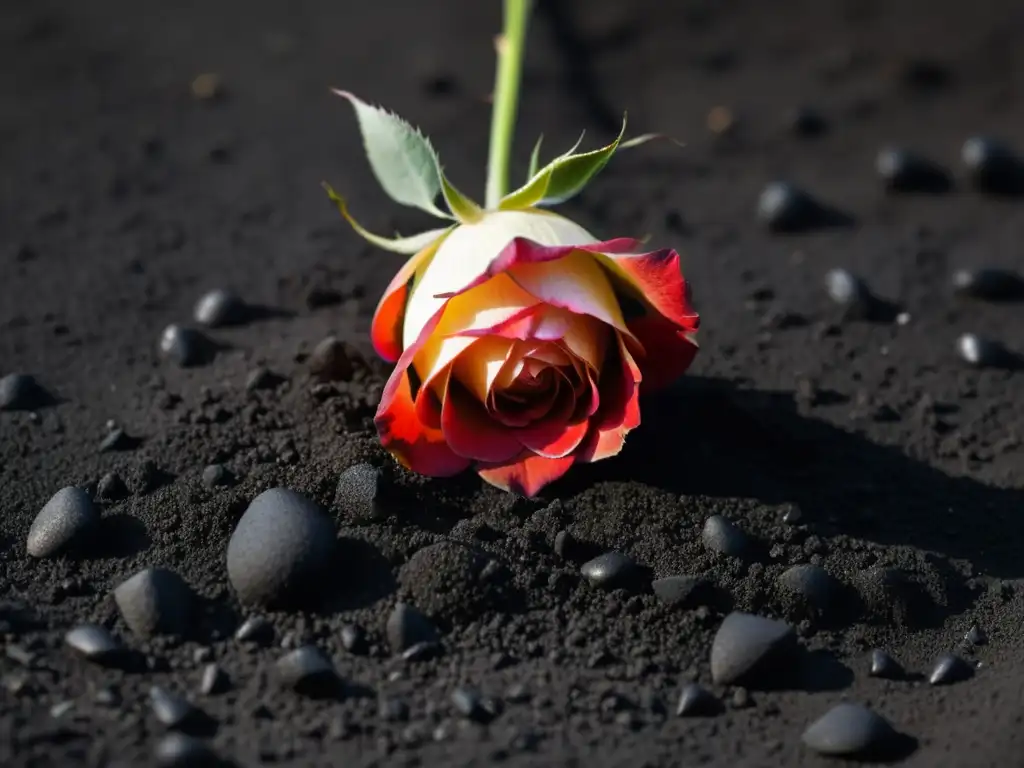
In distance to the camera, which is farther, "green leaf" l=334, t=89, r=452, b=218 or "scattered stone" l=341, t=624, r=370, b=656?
"green leaf" l=334, t=89, r=452, b=218

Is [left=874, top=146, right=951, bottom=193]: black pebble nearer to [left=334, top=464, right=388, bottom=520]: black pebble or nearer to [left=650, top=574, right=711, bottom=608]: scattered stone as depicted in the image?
[left=650, top=574, right=711, bottom=608]: scattered stone

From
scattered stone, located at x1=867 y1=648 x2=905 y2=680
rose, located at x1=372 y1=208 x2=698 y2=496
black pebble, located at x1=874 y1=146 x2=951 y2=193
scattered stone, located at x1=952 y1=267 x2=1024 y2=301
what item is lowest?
scattered stone, located at x1=867 y1=648 x2=905 y2=680

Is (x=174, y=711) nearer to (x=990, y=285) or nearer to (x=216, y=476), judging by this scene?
(x=216, y=476)

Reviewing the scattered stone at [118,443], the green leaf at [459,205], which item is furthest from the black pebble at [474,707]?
the scattered stone at [118,443]

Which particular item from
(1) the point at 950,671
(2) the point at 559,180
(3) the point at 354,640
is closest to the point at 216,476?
(3) the point at 354,640

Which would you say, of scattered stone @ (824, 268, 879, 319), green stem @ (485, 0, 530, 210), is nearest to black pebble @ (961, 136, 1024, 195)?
scattered stone @ (824, 268, 879, 319)

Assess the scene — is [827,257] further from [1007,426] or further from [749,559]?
[749,559]
